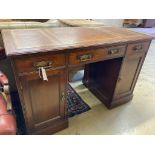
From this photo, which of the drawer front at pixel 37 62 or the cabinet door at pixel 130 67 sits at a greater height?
the drawer front at pixel 37 62

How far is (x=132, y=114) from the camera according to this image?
5.54 feet

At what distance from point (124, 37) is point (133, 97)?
0.94 meters

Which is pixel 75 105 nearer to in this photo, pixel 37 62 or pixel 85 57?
pixel 85 57

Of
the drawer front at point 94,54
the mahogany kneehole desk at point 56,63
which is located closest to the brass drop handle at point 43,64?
the mahogany kneehole desk at point 56,63

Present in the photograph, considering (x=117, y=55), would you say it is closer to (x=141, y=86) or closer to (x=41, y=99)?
(x=41, y=99)

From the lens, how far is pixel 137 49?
1.41 m

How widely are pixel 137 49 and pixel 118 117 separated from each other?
76cm

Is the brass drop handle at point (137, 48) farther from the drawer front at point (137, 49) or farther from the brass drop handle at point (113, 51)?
the brass drop handle at point (113, 51)

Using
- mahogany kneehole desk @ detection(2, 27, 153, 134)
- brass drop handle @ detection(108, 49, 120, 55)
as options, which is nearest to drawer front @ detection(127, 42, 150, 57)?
mahogany kneehole desk @ detection(2, 27, 153, 134)

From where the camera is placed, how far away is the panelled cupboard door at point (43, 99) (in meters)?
1.04

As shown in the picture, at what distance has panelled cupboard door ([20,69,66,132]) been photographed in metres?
1.04

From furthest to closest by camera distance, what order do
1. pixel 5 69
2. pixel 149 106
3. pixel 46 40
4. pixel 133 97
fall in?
pixel 133 97 < pixel 149 106 < pixel 5 69 < pixel 46 40

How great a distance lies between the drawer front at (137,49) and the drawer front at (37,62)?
2.24 feet
